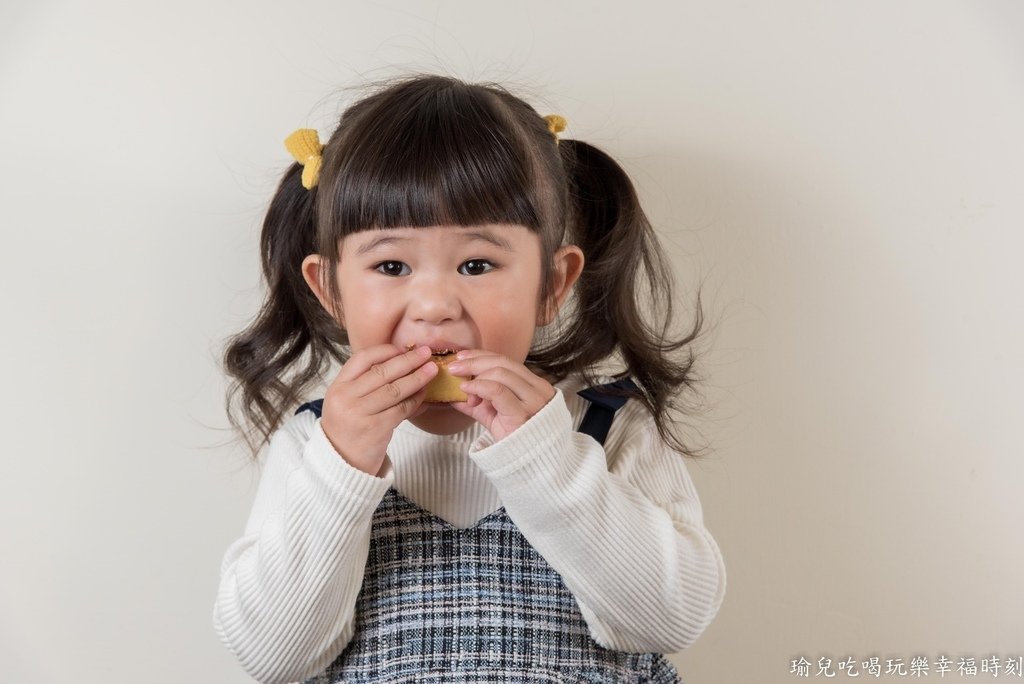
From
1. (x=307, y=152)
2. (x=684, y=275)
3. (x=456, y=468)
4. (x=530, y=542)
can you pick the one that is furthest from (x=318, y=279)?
(x=684, y=275)

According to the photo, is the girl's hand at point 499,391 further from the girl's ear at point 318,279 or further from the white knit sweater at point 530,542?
the girl's ear at point 318,279

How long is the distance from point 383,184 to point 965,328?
31.5 inches

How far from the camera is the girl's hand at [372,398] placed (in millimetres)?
1131

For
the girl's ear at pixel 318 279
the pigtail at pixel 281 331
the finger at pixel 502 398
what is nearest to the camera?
the finger at pixel 502 398

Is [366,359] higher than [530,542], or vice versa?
[366,359]

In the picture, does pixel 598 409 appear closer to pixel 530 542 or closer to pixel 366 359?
pixel 530 542

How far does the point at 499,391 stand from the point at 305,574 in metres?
0.27

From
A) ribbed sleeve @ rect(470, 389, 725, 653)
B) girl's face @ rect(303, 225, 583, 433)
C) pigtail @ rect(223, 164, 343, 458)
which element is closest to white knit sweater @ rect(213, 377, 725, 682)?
ribbed sleeve @ rect(470, 389, 725, 653)

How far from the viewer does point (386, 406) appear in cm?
113

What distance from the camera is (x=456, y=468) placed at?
4.16 ft

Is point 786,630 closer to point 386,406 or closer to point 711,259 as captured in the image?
point 711,259

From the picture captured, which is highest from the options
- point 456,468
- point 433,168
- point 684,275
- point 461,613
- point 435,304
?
point 433,168

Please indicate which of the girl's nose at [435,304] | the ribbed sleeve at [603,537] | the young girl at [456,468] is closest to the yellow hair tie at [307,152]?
the young girl at [456,468]

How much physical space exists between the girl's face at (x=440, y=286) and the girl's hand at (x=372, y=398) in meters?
0.03
